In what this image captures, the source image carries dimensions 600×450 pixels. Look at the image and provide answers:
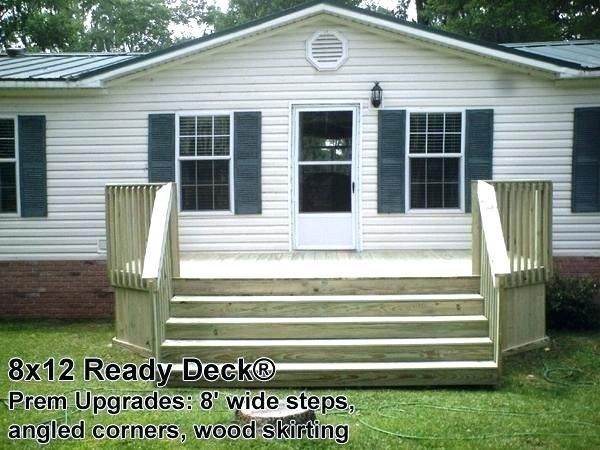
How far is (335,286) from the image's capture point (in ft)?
21.3

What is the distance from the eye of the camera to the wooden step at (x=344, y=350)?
18.8ft

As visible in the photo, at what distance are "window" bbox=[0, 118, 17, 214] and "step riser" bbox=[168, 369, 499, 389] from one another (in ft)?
15.9

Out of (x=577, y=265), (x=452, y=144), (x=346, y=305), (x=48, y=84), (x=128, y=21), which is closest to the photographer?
(x=346, y=305)

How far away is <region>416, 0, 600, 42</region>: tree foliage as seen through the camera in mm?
20203

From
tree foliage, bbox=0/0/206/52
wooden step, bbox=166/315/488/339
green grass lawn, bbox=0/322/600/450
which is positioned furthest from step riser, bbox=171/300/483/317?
tree foliage, bbox=0/0/206/52

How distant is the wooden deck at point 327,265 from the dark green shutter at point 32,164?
221cm

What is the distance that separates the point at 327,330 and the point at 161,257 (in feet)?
5.48

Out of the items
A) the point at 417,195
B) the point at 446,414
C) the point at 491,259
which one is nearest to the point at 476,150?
the point at 417,195

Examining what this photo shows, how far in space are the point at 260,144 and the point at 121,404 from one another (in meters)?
4.60

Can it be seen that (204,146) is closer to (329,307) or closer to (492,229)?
(329,307)

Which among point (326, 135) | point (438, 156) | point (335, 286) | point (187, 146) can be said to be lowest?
point (335, 286)

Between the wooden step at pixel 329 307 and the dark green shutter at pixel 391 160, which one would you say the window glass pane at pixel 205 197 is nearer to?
the dark green shutter at pixel 391 160

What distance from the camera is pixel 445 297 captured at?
20.7 feet

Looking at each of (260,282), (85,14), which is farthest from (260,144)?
(85,14)
